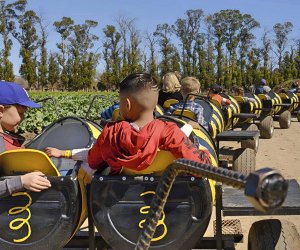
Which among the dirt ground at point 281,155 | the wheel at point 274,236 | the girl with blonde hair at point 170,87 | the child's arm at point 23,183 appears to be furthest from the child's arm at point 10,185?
the girl with blonde hair at point 170,87

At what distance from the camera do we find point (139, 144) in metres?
2.39

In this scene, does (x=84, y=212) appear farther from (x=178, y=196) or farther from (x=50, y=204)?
(x=178, y=196)

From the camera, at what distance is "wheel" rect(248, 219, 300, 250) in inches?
100

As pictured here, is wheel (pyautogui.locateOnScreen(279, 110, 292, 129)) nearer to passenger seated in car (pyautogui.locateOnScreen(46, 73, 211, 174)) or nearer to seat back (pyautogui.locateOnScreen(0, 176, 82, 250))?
passenger seated in car (pyautogui.locateOnScreen(46, 73, 211, 174))

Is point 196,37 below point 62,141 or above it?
above

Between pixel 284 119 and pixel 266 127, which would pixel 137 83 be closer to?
pixel 266 127

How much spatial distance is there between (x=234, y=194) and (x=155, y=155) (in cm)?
72

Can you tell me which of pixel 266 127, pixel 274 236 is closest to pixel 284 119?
pixel 266 127

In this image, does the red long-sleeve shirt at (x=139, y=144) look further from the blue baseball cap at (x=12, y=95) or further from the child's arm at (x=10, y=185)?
the blue baseball cap at (x=12, y=95)

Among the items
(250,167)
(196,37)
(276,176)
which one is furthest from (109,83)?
(276,176)

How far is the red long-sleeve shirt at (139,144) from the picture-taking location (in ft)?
7.88

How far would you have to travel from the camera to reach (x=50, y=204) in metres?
2.55

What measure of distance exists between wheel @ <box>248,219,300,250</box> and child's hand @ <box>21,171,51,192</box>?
124 cm

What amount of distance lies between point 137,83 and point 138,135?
0.94 ft
